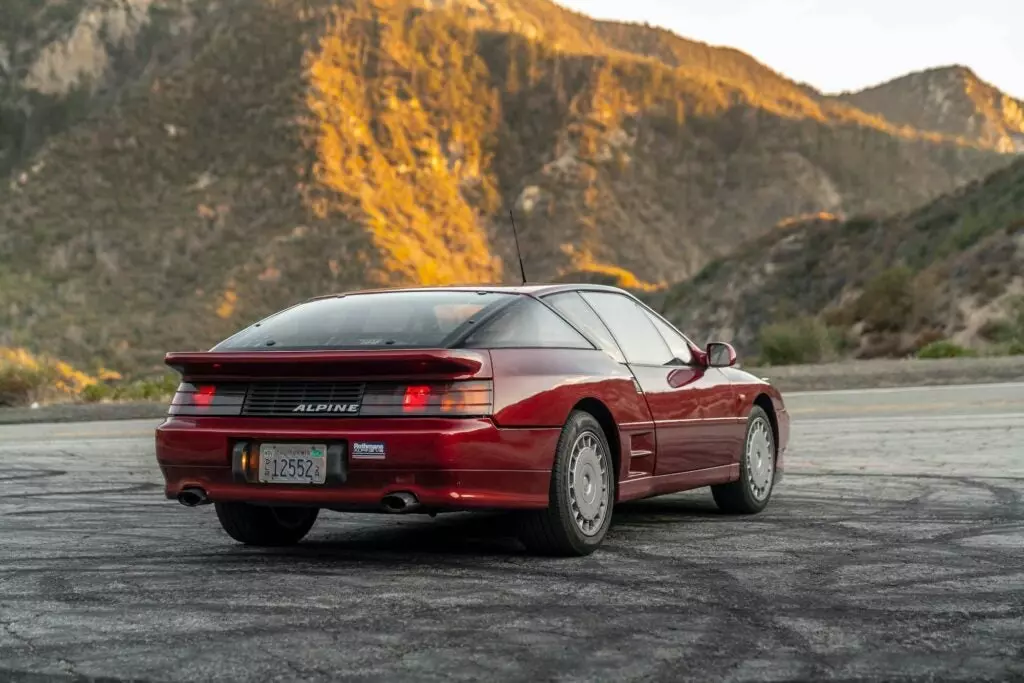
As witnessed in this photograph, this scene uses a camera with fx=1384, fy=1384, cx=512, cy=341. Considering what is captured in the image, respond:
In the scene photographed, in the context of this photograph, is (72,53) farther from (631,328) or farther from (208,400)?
(208,400)

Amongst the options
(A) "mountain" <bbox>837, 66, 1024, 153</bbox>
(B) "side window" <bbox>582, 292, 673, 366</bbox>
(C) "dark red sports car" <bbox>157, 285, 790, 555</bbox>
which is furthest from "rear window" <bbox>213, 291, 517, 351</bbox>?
(A) "mountain" <bbox>837, 66, 1024, 153</bbox>

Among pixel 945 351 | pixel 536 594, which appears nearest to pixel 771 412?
pixel 536 594

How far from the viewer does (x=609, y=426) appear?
7.38 m

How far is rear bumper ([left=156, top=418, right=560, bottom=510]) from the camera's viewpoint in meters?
6.43

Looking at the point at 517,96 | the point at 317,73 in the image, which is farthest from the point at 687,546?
the point at 517,96

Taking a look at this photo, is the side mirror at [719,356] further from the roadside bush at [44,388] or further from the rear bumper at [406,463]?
the roadside bush at [44,388]

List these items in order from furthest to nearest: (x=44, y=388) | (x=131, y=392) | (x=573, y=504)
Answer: (x=131, y=392), (x=44, y=388), (x=573, y=504)

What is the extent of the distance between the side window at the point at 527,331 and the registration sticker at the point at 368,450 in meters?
0.69

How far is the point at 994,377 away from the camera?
2647cm

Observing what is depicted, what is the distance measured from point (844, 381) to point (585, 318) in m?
19.8

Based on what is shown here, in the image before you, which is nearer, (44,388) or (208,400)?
(208,400)

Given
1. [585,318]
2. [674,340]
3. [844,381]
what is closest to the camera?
[585,318]

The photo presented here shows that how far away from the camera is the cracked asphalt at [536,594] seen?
4.71 meters

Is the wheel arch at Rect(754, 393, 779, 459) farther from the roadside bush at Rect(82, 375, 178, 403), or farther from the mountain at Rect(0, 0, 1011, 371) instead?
the mountain at Rect(0, 0, 1011, 371)
